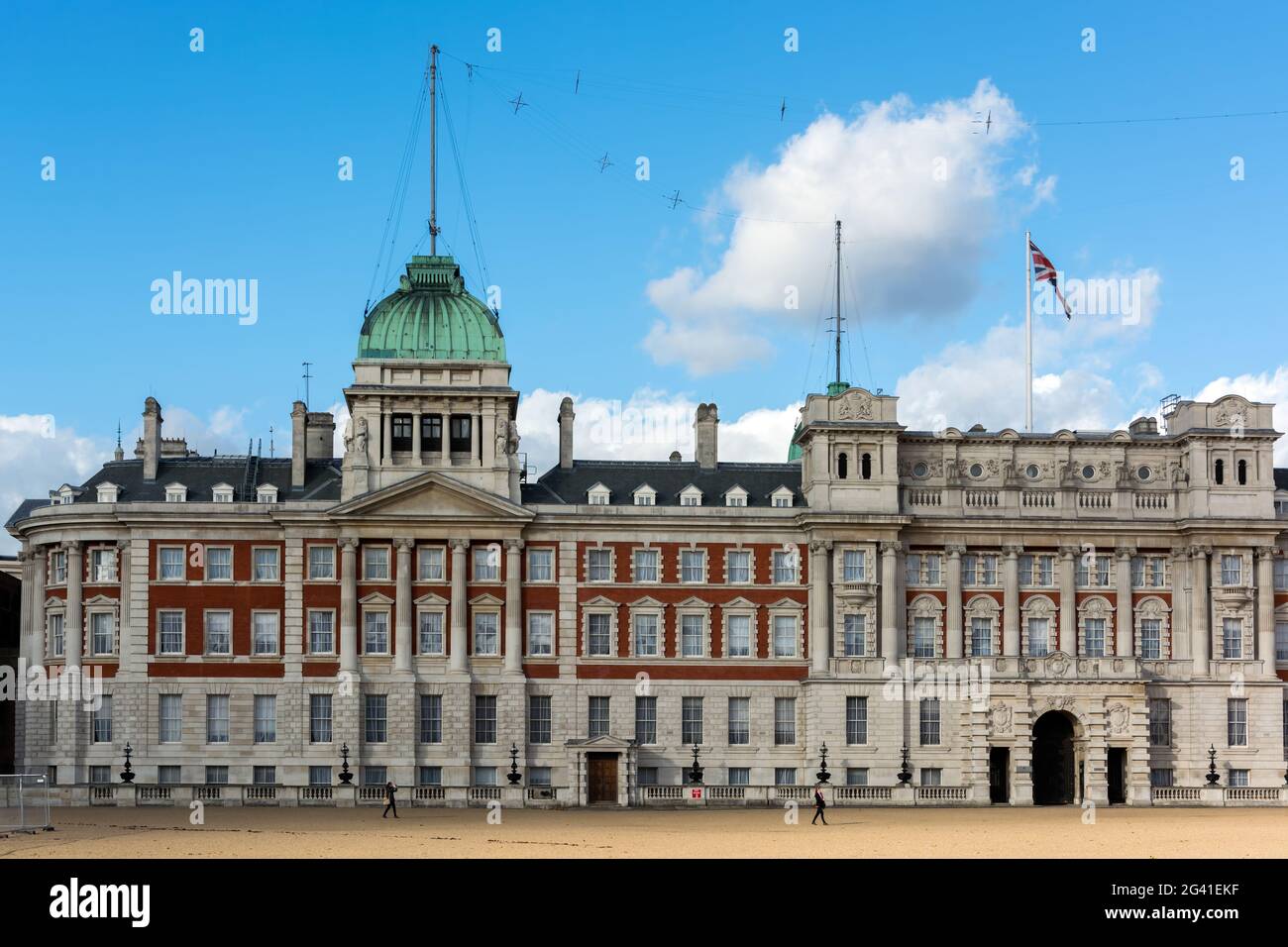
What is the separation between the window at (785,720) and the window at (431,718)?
1580 cm

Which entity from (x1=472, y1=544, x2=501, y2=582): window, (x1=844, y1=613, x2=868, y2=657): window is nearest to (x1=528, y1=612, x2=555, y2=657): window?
(x1=472, y1=544, x2=501, y2=582): window

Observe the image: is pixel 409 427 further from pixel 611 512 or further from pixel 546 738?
pixel 546 738

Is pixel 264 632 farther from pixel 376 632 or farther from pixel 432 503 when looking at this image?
pixel 432 503

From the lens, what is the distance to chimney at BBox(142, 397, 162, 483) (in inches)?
3610

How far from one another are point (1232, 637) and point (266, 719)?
45.9m

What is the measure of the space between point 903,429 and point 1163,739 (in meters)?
19.0

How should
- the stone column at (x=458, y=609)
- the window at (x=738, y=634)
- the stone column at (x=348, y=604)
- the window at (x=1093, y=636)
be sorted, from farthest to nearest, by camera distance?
1. the window at (x=1093, y=636)
2. the window at (x=738, y=634)
3. the stone column at (x=458, y=609)
4. the stone column at (x=348, y=604)

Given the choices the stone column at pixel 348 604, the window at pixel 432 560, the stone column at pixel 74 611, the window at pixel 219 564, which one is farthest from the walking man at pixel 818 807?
the stone column at pixel 74 611

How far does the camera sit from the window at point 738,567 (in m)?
90.5

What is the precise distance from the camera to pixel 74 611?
88938mm

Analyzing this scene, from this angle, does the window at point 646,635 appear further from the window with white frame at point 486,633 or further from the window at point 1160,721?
the window at point 1160,721

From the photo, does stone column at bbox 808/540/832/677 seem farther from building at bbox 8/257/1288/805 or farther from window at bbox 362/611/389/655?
window at bbox 362/611/389/655

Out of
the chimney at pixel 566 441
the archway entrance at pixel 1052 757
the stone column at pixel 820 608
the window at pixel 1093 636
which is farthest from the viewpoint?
the chimney at pixel 566 441
